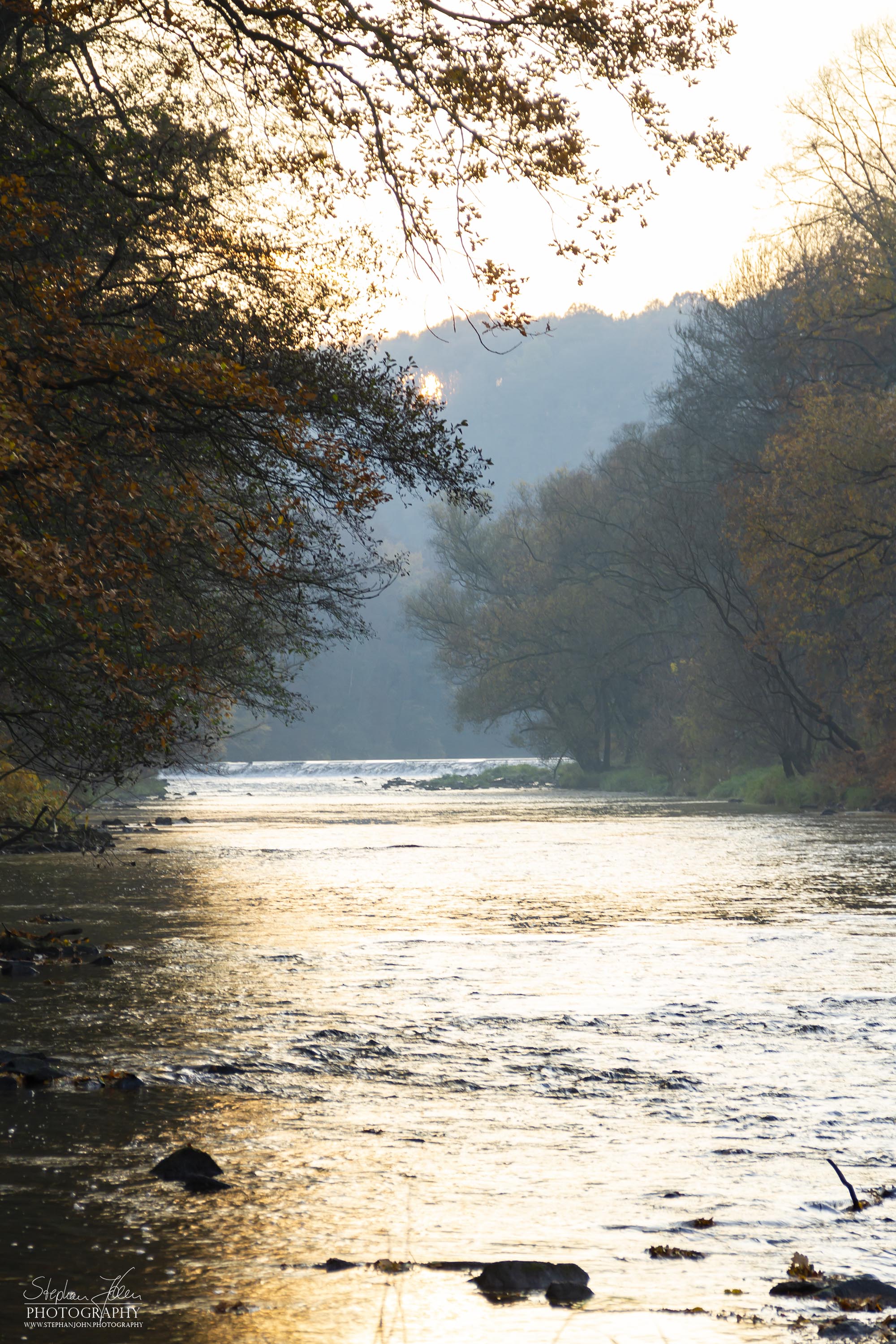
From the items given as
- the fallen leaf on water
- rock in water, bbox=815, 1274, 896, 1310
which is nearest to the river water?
the fallen leaf on water

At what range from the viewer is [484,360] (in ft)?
630

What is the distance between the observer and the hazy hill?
160000 millimetres

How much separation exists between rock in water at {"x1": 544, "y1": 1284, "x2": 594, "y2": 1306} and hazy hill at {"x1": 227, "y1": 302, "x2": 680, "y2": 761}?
142 m

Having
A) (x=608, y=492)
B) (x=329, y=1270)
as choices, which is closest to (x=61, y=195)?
(x=329, y=1270)

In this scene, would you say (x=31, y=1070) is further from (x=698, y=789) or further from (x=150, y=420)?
(x=698, y=789)

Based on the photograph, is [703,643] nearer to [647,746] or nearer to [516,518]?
[647,746]

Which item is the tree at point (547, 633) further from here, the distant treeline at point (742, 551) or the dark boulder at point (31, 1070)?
the dark boulder at point (31, 1070)

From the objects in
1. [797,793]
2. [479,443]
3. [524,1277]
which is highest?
[479,443]

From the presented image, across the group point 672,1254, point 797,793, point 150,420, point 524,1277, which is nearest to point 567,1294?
point 524,1277

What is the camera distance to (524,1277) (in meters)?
4.54

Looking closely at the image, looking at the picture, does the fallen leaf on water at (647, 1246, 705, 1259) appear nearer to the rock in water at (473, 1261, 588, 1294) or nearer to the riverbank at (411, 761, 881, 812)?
the rock in water at (473, 1261, 588, 1294)

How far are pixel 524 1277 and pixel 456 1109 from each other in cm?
259

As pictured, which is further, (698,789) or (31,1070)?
(698,789)

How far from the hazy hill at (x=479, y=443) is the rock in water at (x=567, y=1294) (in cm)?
14178
